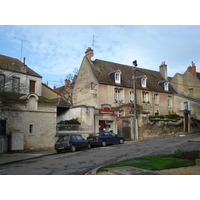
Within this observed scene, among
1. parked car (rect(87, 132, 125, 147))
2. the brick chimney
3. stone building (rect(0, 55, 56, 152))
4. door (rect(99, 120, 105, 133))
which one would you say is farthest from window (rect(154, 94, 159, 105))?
stone building (rect(0, 55, 56, 152))

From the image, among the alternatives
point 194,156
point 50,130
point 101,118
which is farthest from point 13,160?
point 101,118

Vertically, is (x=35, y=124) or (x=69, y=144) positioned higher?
(x=35, y=124)

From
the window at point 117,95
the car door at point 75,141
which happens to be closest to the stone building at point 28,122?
the car door at point 75,141

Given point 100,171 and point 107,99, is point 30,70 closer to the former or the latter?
point 107,99

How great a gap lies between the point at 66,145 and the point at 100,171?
32.6 ft

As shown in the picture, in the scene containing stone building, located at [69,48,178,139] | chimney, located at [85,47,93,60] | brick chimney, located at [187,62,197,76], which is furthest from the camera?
brick chimney, located at [187,62,197,76]

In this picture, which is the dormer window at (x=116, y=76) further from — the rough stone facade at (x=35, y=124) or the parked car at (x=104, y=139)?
the rough stone facade at (x=35, y=124)

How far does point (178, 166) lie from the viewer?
380 inches

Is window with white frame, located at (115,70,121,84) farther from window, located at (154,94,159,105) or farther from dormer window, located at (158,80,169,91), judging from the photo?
dormer window, located at (158,80,169,91)

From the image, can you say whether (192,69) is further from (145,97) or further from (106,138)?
(106,138)

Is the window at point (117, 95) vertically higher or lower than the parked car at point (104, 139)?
higher

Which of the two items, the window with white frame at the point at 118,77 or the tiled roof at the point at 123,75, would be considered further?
the window with white frame at the point at 118,77

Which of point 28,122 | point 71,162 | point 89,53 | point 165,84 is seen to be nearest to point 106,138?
point 28,122

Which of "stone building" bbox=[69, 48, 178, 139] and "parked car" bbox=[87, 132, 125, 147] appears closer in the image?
"parked car" bbox=[87, 132, 125, 147]
